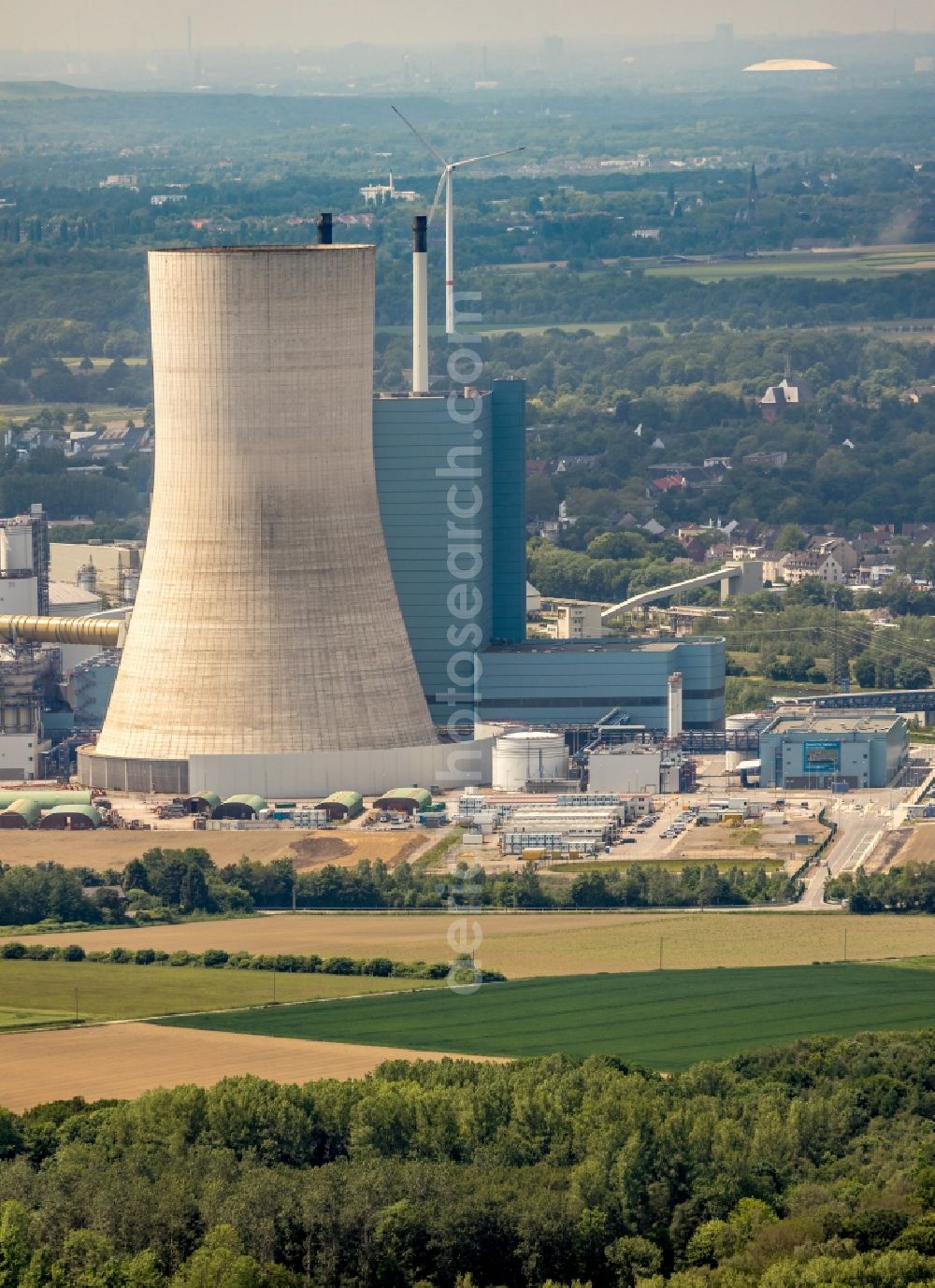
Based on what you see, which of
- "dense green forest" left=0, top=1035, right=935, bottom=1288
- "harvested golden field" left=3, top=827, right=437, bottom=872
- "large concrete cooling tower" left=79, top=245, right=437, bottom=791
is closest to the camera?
"dense green forest" left=0, top=1035, right=935, bottom=1288

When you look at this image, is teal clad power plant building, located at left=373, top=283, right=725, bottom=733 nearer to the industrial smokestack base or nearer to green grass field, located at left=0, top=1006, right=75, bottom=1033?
the industrial smokestack base

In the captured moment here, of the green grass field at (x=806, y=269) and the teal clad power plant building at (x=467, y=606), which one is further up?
the teal clad power plant building at (x=467, y=606)

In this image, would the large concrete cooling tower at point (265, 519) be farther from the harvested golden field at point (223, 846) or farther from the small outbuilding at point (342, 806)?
the harvested golden field at point (223, 846)

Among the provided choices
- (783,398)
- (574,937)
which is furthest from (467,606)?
(783,398)

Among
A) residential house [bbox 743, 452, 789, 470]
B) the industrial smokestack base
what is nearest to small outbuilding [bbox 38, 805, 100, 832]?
the industrial smokestack base

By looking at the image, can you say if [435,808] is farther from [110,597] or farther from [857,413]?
[857,413]

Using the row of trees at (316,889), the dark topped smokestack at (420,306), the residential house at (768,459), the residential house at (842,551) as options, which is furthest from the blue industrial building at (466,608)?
the residential house at (768,459)

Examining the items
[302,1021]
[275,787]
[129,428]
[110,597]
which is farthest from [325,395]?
[129,428]

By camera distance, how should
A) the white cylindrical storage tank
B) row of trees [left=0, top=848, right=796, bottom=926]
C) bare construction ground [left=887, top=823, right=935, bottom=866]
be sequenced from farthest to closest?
the white cylindrical storage tank < bare construction ground [left=887, top=823, right=935, bottom=866] < row of trees [left=0, top=848, right=796, bottom=926]
